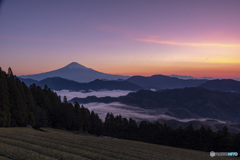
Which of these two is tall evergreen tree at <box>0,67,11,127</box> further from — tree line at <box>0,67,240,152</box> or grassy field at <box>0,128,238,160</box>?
grassy field at <box>0,128,238,160</box>

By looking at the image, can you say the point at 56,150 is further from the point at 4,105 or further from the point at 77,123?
the point at 77,123

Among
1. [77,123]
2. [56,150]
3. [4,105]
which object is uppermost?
[4,105]

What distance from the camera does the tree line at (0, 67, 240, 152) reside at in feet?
134


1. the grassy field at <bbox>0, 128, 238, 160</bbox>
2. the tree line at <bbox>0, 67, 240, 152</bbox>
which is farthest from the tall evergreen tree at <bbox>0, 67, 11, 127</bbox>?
the grassy field at <bbox>0, 128, 238, 160</bbox>

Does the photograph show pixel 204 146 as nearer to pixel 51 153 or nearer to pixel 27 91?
pixel 51 153

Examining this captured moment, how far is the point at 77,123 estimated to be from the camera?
6631 centimetres

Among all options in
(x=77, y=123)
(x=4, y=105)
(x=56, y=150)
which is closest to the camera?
(x=56, y=150)

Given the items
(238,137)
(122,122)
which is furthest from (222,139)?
(122,122)

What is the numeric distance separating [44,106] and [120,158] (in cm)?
5956

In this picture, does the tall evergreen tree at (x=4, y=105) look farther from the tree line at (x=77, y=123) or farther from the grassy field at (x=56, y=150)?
the grassy field at (x=56, y=150)

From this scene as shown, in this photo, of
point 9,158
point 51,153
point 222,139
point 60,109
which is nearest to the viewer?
point 9,158

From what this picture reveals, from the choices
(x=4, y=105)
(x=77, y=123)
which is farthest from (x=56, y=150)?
(x=77, y=123)

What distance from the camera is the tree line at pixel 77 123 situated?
134ft

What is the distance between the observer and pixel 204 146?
172 feet
